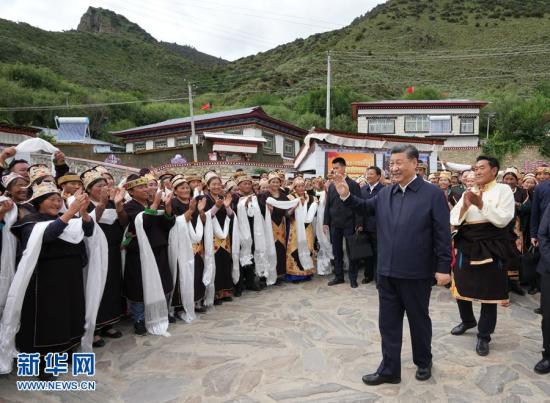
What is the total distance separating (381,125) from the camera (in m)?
32.0

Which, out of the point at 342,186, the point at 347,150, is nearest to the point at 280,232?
the point at 342,186

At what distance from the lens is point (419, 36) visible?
202 ft

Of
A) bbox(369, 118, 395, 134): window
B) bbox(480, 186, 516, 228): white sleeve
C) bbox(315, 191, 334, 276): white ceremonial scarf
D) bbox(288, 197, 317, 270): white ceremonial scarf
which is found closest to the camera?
bbox(480, 186, 516, 228): white sleeve

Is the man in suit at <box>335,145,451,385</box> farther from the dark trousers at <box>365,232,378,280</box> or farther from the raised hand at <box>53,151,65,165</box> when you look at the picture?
the raised hand at <box>53,151,65,165</box>

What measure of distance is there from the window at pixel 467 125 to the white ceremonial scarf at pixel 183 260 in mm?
→ 30679

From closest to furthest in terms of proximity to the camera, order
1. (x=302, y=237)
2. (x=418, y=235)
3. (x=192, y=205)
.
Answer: (x=418, y=235)
(x=192, y=205)
(x=302, y=237)

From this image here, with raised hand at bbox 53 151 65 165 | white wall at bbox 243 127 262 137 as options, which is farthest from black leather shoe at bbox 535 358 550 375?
white wall at bbox 243 127 262 137

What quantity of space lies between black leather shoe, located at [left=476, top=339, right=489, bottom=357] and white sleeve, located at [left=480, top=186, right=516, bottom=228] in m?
1.15

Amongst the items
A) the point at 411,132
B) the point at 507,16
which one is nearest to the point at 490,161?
the point at 411,132

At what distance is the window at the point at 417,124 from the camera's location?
3139cm

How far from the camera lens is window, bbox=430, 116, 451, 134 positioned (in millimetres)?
30703

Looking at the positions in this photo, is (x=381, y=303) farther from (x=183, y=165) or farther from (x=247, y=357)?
(x=183, y=165)

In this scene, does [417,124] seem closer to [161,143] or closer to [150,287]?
[161,143]

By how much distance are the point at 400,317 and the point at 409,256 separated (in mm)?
563
